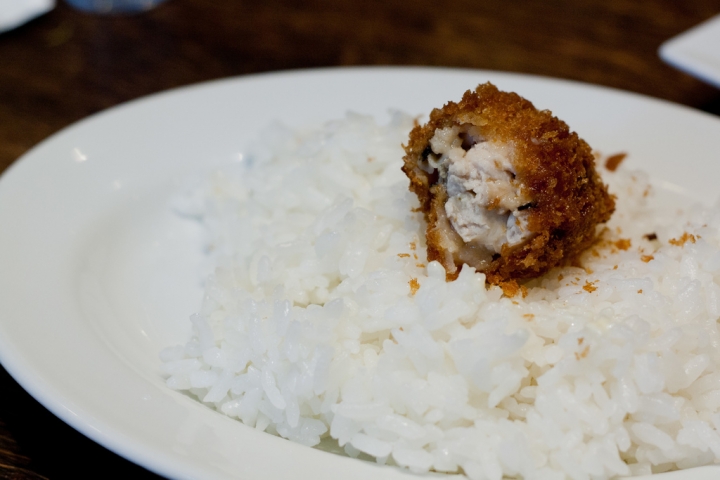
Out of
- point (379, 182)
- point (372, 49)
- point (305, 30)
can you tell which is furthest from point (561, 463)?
point (305, 30)

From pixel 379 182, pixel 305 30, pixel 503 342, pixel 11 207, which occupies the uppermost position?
pixel 503 342

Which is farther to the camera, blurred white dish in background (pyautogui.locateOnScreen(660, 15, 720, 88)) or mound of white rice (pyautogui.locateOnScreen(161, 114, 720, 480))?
blurred white dish in background (pyautogui.locateOnScreen(660, 15, 720, 88))

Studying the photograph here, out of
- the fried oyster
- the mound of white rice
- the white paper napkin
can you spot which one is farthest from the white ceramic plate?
the white paper napkin

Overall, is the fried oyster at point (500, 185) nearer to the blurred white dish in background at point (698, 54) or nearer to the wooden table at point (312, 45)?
the blurred white dish in background at point (698, 54)

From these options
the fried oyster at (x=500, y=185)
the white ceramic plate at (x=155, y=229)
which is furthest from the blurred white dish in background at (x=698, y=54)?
the fried oyster at (x=500, y=185)

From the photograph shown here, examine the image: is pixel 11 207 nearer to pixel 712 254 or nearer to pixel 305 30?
pixel 712 254

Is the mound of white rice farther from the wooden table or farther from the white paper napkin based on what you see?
the white paper napkin

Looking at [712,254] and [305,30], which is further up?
[712,254]
